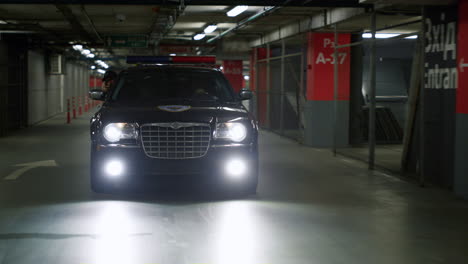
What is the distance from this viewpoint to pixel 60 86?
35188 mm

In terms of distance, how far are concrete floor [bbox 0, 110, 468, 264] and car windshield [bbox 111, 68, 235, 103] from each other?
1.41 m

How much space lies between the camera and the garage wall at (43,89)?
80.2 ft

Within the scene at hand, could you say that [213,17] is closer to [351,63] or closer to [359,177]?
[351,63]

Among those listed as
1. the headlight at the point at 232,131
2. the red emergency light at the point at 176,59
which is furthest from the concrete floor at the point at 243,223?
the red emergency light at the point at 176,59

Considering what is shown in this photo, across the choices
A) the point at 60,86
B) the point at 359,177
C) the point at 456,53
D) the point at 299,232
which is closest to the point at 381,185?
the point at 359,177

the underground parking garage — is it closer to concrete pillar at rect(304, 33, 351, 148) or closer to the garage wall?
concrete pillar at rect(304, 33, 351, 148)

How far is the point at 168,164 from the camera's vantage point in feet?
25.6

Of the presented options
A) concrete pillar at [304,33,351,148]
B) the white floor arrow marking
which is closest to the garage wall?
concrete pillar at [304,33,351,148]

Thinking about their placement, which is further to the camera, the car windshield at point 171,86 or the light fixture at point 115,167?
the car windshield at point 171,86

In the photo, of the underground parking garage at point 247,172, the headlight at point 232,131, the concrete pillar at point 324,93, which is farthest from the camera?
the concrete pillar at point 324,93

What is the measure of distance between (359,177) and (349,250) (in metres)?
Answer: 4.92

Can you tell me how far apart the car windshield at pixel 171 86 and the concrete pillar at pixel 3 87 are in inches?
433

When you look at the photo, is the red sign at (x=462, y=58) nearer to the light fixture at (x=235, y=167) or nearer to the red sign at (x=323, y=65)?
the light fixture at (x=235, y=167)

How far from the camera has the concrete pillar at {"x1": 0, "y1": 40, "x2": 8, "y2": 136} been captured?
61.7 ft
